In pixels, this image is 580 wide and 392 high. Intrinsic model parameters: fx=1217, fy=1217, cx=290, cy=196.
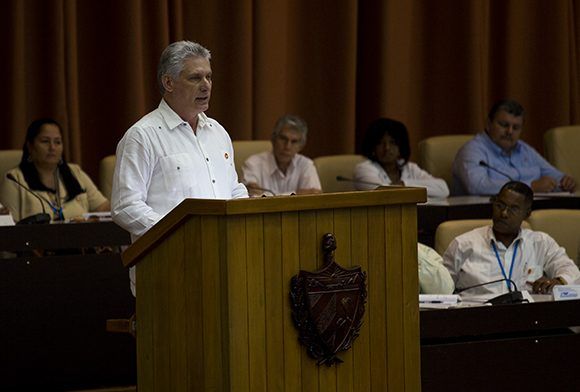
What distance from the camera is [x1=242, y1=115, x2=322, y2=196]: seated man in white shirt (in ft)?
22.5

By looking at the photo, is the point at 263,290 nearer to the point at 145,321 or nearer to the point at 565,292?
the point at 145,321

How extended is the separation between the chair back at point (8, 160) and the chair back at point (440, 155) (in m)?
2.47

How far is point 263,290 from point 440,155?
443 cm

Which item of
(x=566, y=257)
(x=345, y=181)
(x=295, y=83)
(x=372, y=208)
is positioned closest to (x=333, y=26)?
(x=295, y=83)

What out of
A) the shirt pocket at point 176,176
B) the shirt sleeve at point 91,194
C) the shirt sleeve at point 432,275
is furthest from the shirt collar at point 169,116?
the shirt sleeve at point 91,194

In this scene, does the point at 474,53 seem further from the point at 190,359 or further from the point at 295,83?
the point at 190,359

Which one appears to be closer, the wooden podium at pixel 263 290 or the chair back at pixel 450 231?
the wooden podium at pixel 263 290

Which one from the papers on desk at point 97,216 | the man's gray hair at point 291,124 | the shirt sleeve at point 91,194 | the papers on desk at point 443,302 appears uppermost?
the man's gray hair at point 291,124

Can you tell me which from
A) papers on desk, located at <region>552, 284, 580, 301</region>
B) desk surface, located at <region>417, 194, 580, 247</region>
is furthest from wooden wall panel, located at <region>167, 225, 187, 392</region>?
desk surface, located at <region>417, 194, 580, 247</region>

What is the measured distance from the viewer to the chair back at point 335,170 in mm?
7074

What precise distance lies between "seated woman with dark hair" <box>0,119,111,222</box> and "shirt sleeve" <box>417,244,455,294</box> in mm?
2006

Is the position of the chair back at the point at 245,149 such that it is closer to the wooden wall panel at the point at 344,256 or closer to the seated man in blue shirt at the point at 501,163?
the seated man in blue shirt at the point at 501,163

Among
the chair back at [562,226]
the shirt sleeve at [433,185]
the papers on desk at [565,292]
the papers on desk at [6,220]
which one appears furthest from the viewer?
the shirt sleeve at [433,185]

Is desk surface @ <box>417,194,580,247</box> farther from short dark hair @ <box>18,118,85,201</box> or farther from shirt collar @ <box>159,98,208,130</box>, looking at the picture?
shirt collar @ <box>159,98,208,130</box>
